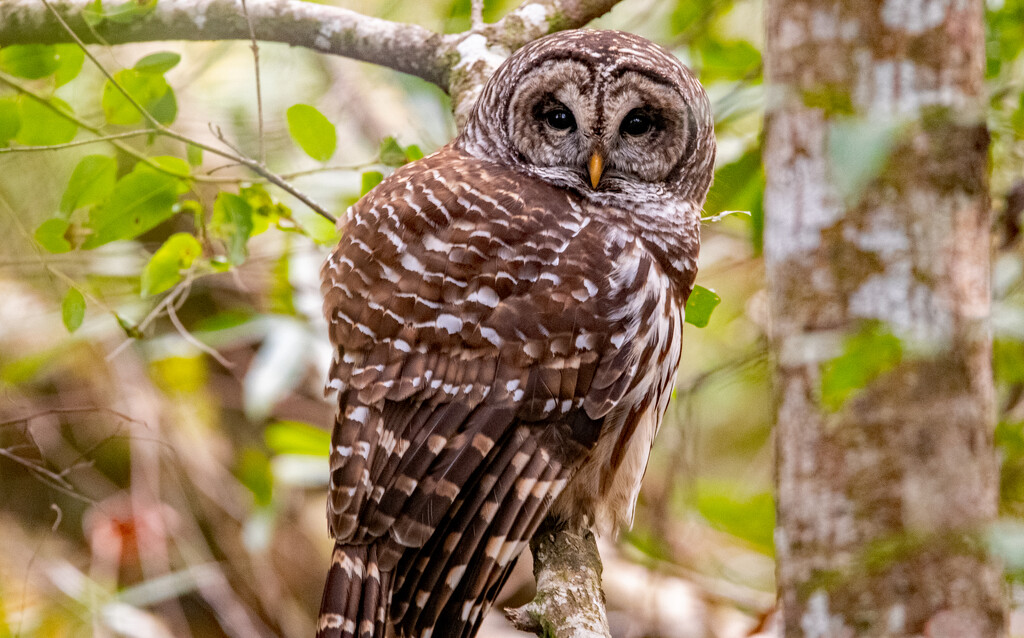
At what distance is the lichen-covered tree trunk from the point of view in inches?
32.7

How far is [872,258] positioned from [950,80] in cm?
22

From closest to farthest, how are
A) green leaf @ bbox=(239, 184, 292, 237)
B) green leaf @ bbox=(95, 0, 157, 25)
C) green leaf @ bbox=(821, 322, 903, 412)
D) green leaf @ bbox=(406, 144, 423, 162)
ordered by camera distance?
1. green leaf @ bbox=(821, 322, 903, 412)
2. green leaf @ bbox=(95, 0, 157, 25)
3. green leaf @ bbox=(239, 184, 292, 237)
4. green leaf @ bbox=(406, 144, 423, 162)

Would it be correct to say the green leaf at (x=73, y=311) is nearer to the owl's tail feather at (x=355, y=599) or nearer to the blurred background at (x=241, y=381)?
the blurred background at (x=241, y=381)

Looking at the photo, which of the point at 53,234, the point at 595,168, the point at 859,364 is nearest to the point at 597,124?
the point at 595,168

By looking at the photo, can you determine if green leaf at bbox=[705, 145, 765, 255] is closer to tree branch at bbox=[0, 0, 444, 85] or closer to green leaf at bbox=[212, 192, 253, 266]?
tree branch at bbox=[0, 0, 444, 85]

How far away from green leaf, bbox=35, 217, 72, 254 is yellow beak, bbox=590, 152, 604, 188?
1.24 metres

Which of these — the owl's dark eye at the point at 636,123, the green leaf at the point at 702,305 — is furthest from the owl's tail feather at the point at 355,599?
the owl's dark eye at the point at 636,123

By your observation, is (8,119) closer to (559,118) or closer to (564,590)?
(559,118)

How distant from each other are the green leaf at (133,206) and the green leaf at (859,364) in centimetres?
179

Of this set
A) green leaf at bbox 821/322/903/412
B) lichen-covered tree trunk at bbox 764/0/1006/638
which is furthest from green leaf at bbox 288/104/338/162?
green leaf at bbox 821/322/903/412

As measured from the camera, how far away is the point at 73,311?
2.11 meters

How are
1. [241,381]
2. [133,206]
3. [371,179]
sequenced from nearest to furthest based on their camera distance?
[133,206]
[371,179]
[241,381]

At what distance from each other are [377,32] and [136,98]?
0.71 m

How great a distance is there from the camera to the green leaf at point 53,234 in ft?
6.98
